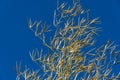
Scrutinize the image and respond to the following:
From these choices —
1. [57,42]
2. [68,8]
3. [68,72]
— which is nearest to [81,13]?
[68,8]

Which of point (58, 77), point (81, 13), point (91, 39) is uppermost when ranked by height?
point (81, 13)

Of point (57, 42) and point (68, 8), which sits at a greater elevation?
point (68, 8)

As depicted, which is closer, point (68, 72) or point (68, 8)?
point (68, 72)

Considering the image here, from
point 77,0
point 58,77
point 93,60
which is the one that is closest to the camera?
point 58,77

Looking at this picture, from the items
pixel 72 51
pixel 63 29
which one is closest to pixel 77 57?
pixel 72 51

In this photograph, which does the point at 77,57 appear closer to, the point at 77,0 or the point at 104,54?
the point at 104,54

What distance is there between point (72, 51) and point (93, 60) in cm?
40

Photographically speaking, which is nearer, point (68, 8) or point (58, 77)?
point (58, 77)

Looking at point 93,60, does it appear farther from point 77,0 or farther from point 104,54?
point 77,0

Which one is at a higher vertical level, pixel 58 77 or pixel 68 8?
pixel 68 8

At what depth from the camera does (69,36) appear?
566 cm

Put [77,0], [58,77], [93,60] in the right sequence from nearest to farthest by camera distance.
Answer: [58,77], [93,60], [77,0]

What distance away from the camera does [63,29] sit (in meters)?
5.75

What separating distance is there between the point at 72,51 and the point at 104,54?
1.73 ft
